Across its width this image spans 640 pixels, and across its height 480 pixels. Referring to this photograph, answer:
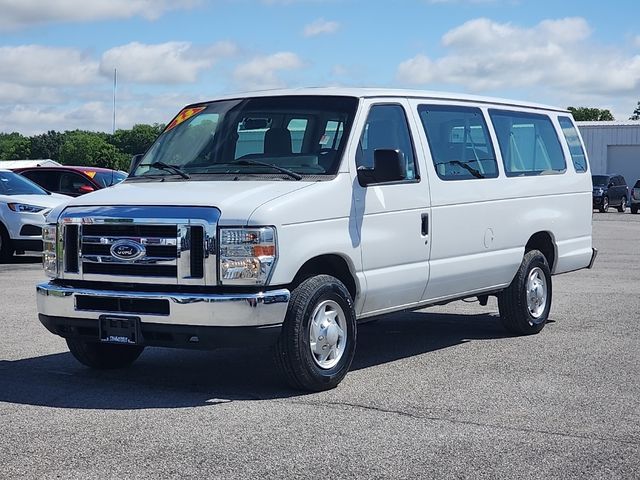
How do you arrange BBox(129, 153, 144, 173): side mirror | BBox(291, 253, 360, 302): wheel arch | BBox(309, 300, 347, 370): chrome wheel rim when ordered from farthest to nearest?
1. BBox(129, 153, 144, 173): side mirror
2. BBox(291, 253, 360, 302): wheel arch
3. BBox(309, 300, 347, 370): chrome wheel rim

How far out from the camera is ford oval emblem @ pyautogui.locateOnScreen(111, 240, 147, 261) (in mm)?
7262

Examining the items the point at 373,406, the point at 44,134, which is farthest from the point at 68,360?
the point at 44,134

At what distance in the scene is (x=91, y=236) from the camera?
295 inches

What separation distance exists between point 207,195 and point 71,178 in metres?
15.4

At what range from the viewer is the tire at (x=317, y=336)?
23.9 feet

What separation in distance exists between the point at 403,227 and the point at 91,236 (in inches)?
91.6

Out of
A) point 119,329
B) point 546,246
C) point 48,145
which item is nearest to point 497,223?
point 546,246

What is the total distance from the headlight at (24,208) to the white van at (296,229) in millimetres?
10198

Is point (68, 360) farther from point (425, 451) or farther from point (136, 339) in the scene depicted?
point (425, 451)

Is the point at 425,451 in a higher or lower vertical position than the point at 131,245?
lower

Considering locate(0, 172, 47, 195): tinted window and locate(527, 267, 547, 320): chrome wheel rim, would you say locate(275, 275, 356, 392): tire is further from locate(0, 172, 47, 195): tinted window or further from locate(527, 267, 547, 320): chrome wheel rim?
locate(0, 172, 47, 195): tinted window

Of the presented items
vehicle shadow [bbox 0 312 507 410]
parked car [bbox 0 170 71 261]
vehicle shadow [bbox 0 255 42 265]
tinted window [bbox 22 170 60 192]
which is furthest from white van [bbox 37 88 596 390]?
tinted window [bbox 22 170 60 192]

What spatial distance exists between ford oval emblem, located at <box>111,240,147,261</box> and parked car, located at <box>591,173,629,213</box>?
138ft

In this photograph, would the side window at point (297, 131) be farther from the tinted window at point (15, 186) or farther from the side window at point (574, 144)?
the tinted window at point (15, 186)
